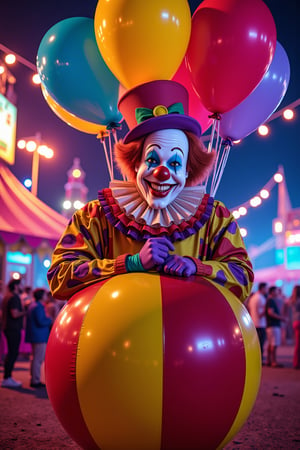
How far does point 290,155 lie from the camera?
57.6 ft

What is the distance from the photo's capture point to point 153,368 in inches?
60.9

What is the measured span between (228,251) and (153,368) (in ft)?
2.60

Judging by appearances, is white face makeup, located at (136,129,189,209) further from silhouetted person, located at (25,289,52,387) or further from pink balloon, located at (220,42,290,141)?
silhouetted person, located at (25,289,52,387)

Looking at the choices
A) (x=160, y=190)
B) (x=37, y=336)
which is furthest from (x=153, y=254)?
(x=37, y=336)

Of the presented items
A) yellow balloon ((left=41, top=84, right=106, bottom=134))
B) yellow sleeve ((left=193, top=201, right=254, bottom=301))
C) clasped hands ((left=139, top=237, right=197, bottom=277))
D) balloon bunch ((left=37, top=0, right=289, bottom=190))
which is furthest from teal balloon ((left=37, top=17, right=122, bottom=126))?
clasped hands ((left=139, top=237, right=197, bottom=277))

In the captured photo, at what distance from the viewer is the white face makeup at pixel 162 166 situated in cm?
208

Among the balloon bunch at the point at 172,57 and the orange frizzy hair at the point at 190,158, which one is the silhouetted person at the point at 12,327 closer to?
the balloon bunch at the point at 172,57

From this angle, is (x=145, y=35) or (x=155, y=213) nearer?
(x=155, y=213)

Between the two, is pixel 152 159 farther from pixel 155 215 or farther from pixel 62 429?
pixel 62 429

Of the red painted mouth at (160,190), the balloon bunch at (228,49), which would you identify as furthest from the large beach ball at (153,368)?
the balloon bunch at (228,49)

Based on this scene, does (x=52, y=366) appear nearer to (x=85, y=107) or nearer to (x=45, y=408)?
(x=85, y=107)

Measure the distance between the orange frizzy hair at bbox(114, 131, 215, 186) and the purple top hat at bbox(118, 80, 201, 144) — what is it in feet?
0.13

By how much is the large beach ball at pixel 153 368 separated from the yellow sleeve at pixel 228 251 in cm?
30

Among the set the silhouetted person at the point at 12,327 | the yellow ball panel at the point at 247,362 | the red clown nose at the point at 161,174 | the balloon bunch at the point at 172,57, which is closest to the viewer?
the yellow ball panel at the point at 247,362
